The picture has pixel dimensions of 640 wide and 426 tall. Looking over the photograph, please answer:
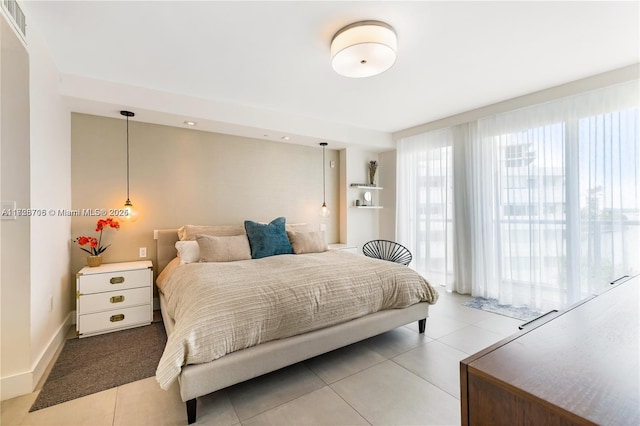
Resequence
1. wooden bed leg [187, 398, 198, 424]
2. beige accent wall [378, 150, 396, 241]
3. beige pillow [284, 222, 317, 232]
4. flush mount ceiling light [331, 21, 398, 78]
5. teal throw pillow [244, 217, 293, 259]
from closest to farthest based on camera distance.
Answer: wooden bed leg [187, 398, 198, 424]
flush mount ceiling light [331, 21, 398, 78]
teal throw pillow [244, 217, 293, 259]
beige pillow [284, 222, 317, 232]
beige accent wall [378, 150, 396, 241]

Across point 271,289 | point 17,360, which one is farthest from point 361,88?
point 17,360

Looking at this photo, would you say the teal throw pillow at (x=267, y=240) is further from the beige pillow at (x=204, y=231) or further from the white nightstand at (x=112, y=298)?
the white nightstand at (x=112, y=298)

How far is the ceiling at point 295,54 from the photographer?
1.92 metres

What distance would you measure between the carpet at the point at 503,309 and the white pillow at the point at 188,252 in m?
3.39

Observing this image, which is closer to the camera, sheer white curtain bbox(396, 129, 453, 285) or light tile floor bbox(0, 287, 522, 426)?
light tile floor bbox(0, 287, 522, 426)

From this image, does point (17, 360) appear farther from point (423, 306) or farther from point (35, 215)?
point (423, 306)

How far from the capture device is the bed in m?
1.64

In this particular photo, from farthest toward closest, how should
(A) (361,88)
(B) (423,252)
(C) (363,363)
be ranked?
Answer: (B) (423,252) → (A) (361,88) → (C) (363,363)

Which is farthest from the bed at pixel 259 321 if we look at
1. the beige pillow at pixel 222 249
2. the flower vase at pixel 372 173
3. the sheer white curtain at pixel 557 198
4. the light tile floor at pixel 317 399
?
the flower vase at pixel 372 173

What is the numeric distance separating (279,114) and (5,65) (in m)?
2.52

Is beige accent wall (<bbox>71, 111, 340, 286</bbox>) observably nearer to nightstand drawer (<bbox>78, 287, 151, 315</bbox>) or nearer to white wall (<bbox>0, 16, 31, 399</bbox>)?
nightstand drawer (<bbox>78, 287, 151, 315</bbox>)

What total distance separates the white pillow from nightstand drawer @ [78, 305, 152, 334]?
2.11 ft

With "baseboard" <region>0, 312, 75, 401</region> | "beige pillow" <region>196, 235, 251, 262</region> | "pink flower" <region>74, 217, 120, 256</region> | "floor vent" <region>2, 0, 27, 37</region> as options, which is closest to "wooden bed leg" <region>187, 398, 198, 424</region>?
"baseboard" <region>0, 312, 75, 401</region>

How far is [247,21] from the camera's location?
2006 mm
